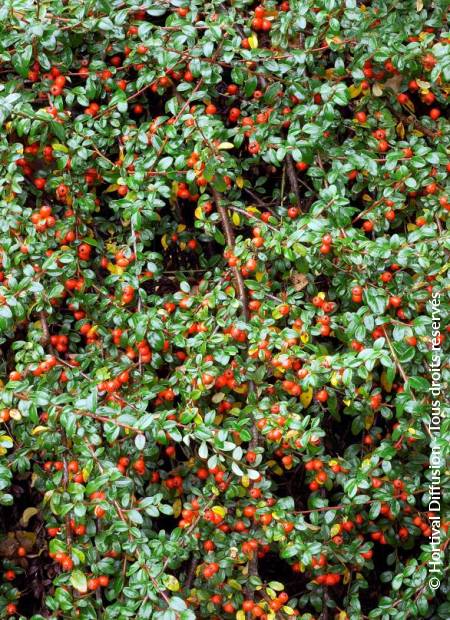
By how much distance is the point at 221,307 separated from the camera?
8.30ft

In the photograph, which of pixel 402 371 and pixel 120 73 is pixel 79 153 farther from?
pixel 402 371

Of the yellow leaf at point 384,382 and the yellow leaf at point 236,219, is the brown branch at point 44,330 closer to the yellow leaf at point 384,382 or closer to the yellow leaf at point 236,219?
the yellow leaf at point 236,219

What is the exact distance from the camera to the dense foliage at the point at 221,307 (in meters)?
2.37

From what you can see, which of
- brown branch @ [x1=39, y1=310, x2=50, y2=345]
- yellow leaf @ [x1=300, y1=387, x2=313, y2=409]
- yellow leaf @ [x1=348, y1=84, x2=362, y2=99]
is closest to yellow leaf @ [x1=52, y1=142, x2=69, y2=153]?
brown branch @ [x1=39, y1=310, x2=50, y2=345]

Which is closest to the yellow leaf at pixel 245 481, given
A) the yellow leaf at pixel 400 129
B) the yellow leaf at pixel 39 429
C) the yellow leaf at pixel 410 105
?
the yellow leaf at pixel 39 429

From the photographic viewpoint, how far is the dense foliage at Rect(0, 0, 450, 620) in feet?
7.78

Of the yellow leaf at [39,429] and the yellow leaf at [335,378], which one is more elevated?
the yellow leaf at [335,378]

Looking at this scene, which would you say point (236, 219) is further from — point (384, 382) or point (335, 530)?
point (335, 530)

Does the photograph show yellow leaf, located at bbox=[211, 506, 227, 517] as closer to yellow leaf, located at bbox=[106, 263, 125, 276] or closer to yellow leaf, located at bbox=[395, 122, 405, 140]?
yellow leaf, located at bbox=[106, 263, 125, 276]

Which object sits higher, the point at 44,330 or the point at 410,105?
the point at 410,105

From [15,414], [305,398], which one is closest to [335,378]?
[305,398]

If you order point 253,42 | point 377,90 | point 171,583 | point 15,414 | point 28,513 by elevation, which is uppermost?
point 253,42

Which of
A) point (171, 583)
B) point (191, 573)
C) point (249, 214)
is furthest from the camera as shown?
point (249, 214)

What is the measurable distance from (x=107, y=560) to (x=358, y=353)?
964 mm
